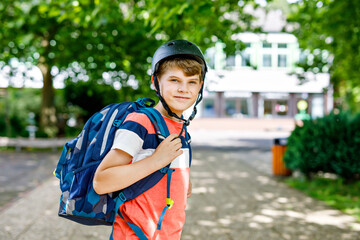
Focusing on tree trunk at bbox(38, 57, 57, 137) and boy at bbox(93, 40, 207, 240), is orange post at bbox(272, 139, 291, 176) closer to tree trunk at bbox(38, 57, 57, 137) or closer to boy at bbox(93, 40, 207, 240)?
boy at bbox(93, 40, 207, 240)

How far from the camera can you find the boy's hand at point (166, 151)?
173 cm

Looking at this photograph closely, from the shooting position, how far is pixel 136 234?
1758 mm

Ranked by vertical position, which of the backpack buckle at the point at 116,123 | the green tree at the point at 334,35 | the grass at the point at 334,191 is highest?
the green tree at the point at 334,35

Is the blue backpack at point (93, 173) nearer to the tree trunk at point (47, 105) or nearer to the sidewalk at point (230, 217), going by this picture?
the sidewalk at point (230, 217)

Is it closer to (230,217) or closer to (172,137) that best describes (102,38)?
(230,217)

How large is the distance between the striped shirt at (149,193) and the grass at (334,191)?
4555 millimetres

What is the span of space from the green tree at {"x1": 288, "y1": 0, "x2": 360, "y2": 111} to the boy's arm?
238 inches

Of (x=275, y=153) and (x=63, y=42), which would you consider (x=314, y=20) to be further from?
(x=63, y=42)

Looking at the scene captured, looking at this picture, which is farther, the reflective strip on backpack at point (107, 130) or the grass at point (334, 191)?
the grass at point (334, 191)

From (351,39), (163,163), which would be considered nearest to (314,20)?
(351,39)

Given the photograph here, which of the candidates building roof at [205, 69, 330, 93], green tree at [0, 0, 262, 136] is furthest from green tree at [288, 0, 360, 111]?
building roof at [205, 69, 330, 93]

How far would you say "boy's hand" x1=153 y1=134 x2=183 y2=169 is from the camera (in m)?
1.73

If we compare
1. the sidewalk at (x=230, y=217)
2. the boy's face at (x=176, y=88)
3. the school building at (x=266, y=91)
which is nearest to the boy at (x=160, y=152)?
the boy's face at (x=176, y=88)

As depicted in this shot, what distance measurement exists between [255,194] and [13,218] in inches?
167
